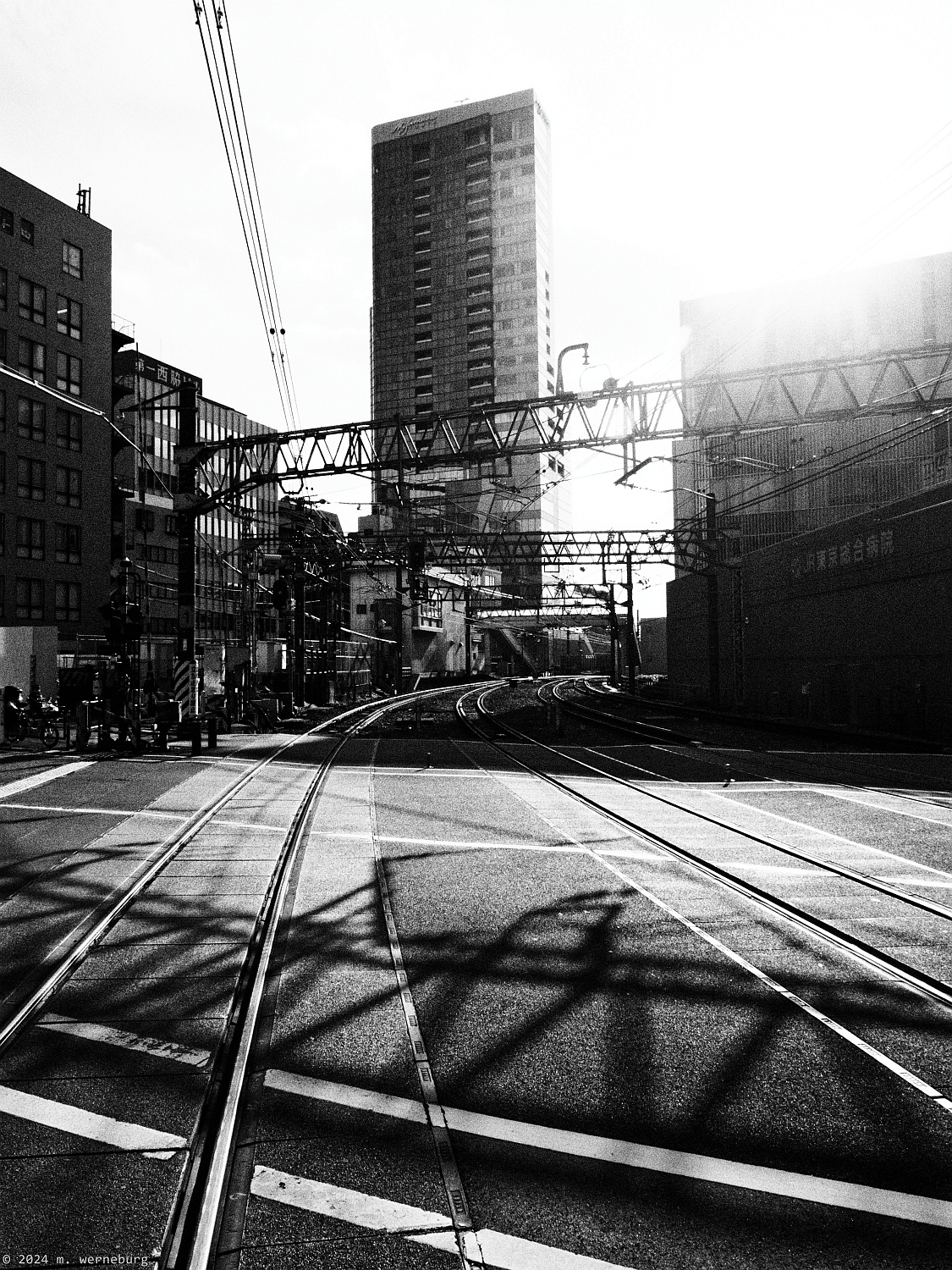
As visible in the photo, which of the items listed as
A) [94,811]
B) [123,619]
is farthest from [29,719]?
[94,811]

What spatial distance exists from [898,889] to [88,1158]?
26.8 feet

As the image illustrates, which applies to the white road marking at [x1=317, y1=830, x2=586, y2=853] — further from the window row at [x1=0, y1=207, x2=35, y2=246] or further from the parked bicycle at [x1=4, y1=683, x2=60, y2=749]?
Answer: the window row at [x1=0, y1=207, x2=35, y2=246]

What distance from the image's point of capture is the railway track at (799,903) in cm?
631

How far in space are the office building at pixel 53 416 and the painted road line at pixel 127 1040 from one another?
43.4m

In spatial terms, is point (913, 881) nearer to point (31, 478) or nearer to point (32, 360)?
point (31, 478)

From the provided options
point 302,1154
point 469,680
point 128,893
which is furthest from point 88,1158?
point 469,680

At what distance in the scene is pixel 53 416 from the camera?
156 ft

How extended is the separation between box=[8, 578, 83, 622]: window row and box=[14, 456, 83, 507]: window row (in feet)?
14.1

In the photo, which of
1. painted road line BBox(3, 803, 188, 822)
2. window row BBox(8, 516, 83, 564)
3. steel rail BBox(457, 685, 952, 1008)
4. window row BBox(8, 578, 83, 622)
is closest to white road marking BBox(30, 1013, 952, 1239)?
steel rail BBox(457, 685, 952, 1008)

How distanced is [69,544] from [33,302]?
12518 mm

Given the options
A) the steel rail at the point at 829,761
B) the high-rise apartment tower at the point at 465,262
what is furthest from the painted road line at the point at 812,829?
the high-rise apartment tower at the point at 465,262

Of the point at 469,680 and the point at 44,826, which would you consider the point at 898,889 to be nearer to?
the point at 44,826

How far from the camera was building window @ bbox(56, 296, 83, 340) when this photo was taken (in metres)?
49.2

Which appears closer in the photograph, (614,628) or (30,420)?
(30,420)
